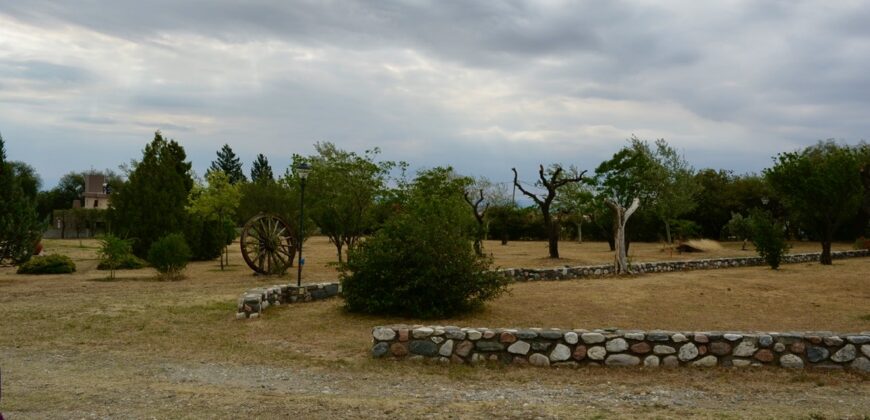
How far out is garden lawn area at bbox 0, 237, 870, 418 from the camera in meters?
6.27

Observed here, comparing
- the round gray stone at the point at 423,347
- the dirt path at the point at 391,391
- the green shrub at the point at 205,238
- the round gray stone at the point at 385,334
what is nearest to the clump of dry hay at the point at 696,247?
the green shrub at the point at 205,238

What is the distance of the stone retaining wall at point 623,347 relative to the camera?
788 cm

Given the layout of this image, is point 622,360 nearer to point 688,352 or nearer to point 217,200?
point 688,352

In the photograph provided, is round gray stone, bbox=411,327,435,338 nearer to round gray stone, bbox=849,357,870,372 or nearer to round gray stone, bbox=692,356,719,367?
round gray stone, bbox=692,356,719,367

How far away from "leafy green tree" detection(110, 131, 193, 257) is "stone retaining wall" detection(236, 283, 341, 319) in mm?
13759

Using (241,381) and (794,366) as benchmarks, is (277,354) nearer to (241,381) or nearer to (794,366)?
(241,381)

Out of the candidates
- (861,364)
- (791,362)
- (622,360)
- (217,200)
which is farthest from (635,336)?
(217,200)

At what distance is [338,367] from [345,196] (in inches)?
683

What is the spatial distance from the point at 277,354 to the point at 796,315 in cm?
941

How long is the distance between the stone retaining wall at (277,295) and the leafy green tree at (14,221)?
387 inches

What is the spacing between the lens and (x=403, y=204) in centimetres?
2719

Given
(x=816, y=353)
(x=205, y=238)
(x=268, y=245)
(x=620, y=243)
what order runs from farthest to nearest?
(x=205, y=238), (x=620, y=243), (x=268, y=245), (x=816, y=353)

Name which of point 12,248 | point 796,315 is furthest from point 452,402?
point 12,248

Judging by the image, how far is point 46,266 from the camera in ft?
72.5
